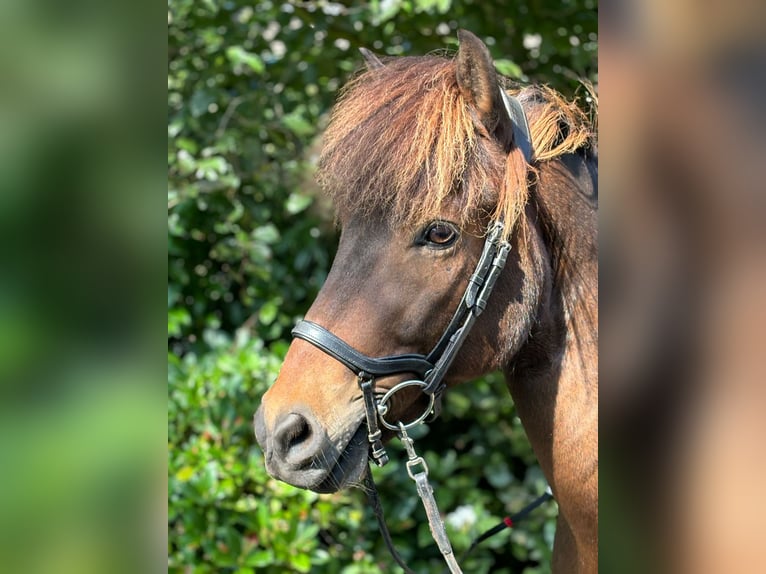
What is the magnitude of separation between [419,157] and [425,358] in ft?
1.28

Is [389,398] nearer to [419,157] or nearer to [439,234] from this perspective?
[439,234]

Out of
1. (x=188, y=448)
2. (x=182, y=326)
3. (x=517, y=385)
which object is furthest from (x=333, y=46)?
(x=517, y=385)

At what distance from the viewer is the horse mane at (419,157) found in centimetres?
135

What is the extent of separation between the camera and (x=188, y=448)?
8.59ft

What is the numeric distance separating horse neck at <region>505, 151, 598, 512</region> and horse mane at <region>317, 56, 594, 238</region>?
0.10 metres

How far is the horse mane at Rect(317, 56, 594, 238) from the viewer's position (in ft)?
4.44

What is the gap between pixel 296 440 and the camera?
132 cm

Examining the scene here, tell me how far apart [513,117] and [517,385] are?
1.88 feet
